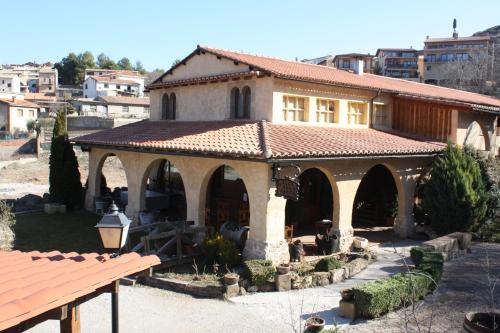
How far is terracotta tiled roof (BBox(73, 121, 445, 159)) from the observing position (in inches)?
571

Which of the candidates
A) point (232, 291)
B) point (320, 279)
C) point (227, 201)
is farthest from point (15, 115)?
point (320, 279)

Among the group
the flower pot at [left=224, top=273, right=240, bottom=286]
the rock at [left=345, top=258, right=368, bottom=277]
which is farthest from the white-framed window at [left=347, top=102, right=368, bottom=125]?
the flower pot at [left=224, top=273, right=240, bottom=286]

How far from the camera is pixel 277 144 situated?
14727 millimetres

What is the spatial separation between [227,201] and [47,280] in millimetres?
13625

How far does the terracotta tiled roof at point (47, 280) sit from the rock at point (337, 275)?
8356 mm

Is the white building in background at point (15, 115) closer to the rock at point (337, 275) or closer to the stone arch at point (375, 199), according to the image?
the stone arch at point (375, 199)

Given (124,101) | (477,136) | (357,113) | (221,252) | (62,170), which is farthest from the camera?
(124,101)

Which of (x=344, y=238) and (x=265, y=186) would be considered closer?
(x=265, y=186)

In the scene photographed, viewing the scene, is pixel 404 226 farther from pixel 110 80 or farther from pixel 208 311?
pixel 110 80

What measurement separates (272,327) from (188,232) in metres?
5.51

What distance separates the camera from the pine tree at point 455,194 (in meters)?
17.4

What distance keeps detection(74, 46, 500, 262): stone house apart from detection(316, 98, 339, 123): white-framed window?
41mm

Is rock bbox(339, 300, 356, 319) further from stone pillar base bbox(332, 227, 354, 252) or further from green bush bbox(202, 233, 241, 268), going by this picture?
stone pillar base bbox(332, 227, 354, 252)

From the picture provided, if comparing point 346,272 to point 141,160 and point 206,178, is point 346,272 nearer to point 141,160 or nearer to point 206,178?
point 206,178
